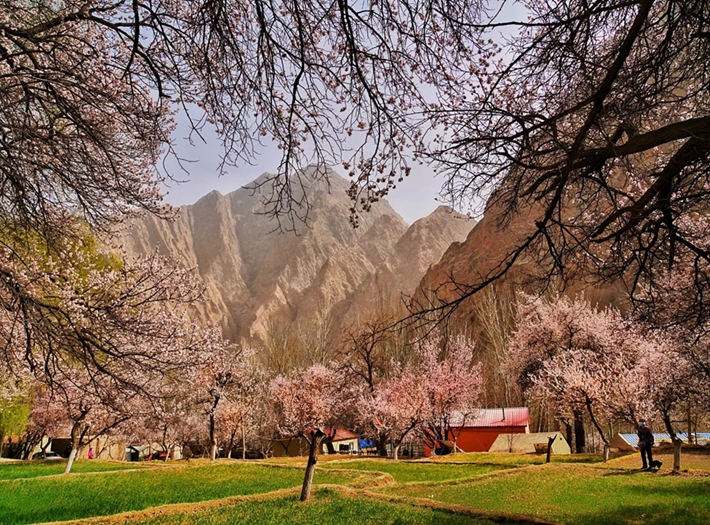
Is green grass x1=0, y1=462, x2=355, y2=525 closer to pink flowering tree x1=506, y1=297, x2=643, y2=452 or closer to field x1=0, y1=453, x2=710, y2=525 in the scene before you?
field x1=0, y1=453, x2=710, y2=525

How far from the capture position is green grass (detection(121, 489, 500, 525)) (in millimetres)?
7598

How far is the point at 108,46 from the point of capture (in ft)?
21.7

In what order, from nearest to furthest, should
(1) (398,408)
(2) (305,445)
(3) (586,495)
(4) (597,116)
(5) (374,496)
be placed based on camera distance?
(4) (597,116), (5) (374,496), (3) (586,495), (1) (398,408), (2) (305,445)

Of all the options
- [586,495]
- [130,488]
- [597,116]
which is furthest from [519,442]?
[597,116]

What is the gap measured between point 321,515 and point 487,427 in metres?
24.1

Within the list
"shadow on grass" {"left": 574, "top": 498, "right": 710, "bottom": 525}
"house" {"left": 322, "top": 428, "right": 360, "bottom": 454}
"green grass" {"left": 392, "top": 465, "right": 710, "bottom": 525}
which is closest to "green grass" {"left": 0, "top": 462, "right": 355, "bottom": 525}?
"green grass" {"left": 392, "top": 465, "right": 710, "bottom": 525}

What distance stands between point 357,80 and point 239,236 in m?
132

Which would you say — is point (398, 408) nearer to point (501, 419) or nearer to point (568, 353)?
point (568, 353)

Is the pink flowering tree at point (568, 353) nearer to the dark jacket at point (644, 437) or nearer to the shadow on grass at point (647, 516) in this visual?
the dark jacket at point (644, 437)

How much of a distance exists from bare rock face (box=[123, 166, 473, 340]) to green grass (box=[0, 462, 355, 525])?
182 feet

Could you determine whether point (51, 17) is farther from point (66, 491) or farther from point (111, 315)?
point (66, 491)

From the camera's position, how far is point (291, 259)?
10206cm

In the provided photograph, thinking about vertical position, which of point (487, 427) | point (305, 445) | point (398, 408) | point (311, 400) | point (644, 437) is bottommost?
point (305, 445)

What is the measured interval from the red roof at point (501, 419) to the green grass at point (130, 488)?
1588cm
